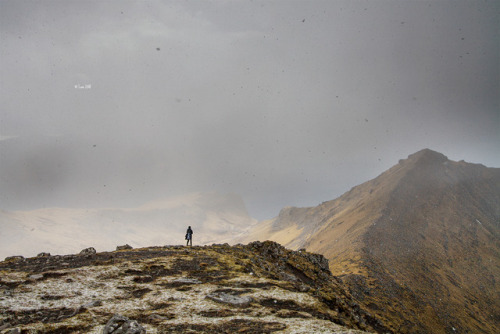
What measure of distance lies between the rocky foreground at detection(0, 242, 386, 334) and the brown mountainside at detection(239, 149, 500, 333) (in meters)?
29.5

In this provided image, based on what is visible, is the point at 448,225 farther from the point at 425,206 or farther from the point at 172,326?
the point at 172,326

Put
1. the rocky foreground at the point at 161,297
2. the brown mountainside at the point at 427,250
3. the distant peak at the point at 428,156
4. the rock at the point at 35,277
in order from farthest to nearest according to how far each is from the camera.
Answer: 1. the distant peak at the point at 428,156
2. the brown mountainside at the point at 427,250
3. the rock at the point at 35,277
4. the rocky foreground at the point at 161,297

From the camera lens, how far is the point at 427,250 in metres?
97.9

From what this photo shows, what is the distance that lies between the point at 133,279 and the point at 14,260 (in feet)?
56.4

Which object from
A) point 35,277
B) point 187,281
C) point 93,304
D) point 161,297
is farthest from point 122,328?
point 35,277

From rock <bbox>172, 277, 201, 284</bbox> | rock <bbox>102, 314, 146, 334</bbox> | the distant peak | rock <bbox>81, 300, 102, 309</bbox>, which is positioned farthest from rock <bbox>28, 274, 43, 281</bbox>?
the distant peak

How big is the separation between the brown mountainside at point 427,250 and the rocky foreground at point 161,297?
1160 inches

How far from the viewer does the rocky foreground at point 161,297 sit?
18.5m

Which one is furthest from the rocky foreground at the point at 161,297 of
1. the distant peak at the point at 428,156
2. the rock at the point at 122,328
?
the distant peak at the point at 428,156

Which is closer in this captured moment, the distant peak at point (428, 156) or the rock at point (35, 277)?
the rock at point (35, 277)

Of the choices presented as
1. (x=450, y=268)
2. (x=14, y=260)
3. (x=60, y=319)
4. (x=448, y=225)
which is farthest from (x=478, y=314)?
(x=14, y=260)

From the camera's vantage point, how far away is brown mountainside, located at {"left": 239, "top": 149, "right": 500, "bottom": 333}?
214 ft

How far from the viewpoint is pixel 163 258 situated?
3525 centimetres

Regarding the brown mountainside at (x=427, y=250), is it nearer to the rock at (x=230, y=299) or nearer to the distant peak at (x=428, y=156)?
the distant peak at (x=428, y=156)
